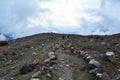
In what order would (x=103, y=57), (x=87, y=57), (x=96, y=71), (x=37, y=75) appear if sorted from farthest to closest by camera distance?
(x=103, y=57) → (x=87, y=57) → (x=37, y=75) → (x=96, y=71)

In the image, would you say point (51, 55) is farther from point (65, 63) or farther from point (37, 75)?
point (37, 75)

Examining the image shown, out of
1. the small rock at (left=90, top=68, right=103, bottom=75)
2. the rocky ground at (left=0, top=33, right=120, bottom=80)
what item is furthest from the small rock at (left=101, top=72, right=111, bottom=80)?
the small rock at (left=90, top=68, right=103, bottom=75)

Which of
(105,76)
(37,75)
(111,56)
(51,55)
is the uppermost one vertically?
(51,55)

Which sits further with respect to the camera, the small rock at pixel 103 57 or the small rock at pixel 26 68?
the small rock at pixel 103 57

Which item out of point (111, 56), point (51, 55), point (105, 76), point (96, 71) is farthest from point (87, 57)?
point (105, 76)

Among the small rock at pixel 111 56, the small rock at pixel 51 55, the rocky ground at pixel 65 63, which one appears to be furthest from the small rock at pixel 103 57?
the small rock at pixel 51 55

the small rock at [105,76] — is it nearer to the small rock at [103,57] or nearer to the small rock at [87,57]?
the small rock at [87,57]

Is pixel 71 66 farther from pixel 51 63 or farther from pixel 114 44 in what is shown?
pixel 114 44

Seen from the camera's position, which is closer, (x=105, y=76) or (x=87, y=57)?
(x=105, y=76)

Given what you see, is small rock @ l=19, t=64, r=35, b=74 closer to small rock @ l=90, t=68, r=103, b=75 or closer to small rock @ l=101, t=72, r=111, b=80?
small rock @ l=90, t=68, r=103, b=75

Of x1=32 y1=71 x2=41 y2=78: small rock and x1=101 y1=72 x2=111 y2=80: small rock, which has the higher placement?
x1=32 y1=71 x2=41 y2=78: small rock

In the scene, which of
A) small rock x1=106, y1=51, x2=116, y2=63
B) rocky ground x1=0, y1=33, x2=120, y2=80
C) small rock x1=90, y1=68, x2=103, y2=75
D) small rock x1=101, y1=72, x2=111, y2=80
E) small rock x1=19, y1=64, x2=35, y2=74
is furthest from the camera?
small rock x1=106, y1=51, x2=116, y2=63

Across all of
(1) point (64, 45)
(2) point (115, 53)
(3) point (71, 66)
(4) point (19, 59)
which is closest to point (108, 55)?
(2) point (115, 53)

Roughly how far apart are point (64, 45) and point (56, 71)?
570 centimetres
